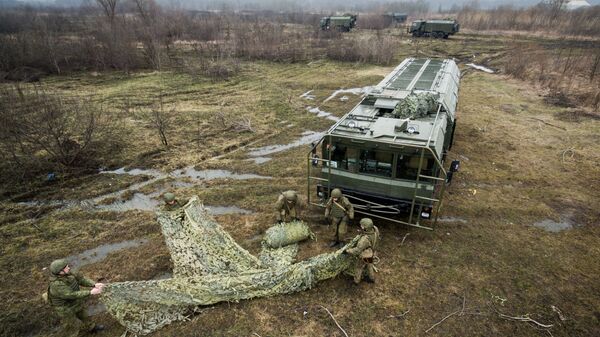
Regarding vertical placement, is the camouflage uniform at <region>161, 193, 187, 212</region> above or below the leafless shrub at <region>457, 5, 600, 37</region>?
below

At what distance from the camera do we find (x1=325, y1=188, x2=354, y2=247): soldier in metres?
8.02

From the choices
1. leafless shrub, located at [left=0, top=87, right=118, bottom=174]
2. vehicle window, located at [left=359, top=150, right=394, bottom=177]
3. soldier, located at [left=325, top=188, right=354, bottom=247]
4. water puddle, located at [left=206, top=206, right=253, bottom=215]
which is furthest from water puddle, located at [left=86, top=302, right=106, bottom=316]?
leafless shrub, located at [left=0, top=87, right=118, bottom=174]

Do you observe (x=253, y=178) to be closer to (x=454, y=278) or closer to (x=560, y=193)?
(x=454, y=278)

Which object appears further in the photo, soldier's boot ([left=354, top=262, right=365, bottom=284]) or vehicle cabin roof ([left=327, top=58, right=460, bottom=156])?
vehicle cabin roof ([left=327, top=58, right=460, bottom=156])

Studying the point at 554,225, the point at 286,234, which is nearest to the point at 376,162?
the point at 286,234

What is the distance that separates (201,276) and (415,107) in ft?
22.6

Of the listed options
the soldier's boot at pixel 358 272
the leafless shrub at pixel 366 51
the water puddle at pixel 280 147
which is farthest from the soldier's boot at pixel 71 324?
the leafless shrub at pixel 366 51

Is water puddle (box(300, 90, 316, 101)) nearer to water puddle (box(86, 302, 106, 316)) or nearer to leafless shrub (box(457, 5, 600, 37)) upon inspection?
water puddle (box(86, 302, 106, 316))

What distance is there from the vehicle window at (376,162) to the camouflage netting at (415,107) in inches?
64.3

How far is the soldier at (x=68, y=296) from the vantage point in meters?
5.50

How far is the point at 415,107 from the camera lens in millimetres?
9211

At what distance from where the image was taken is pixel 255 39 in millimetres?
36062

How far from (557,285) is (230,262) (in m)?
7.06

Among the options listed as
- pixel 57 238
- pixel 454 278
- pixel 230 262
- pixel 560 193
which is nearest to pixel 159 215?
pixel 230 262
